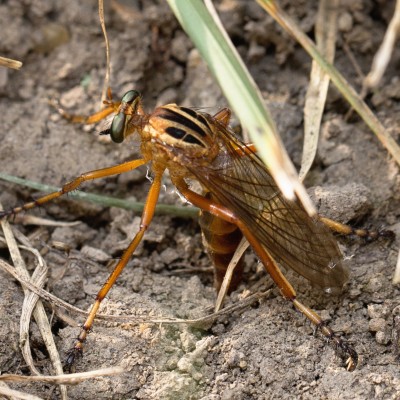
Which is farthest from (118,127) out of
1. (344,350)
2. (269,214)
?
(344,350)

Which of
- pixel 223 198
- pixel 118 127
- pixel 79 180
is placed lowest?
pixel 223 198

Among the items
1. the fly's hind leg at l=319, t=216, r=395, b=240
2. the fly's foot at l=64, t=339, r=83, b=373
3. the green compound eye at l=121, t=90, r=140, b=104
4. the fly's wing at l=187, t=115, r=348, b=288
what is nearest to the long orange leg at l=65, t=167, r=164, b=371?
the fly's foot at l=64, t=339, r=83, b=373

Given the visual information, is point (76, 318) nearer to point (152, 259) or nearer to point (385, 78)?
point (152, 259)

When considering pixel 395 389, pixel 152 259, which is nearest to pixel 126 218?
pixel 152 259

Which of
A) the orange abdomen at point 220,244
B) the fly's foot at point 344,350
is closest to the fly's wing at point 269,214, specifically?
the orange abdomen at point 220,244

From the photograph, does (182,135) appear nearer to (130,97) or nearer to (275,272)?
(130,97)

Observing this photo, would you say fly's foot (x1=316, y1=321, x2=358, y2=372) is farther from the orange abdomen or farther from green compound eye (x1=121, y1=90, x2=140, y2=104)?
green compound eye (x1=121, y1=90, x2=140, y2=104)

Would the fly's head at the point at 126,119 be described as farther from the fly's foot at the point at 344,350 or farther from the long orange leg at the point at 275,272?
the fly's foot at the point at 344,350
